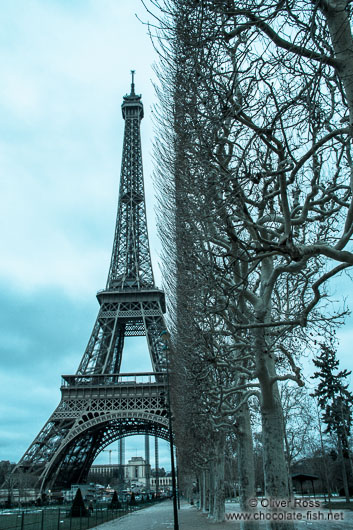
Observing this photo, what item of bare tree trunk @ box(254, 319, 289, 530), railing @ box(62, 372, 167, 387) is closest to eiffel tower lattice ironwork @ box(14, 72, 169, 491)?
railing @ box(62, 372, 167, 387)

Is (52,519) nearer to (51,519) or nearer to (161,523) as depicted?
(51,519)

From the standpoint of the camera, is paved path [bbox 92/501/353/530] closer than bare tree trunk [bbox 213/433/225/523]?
Yes

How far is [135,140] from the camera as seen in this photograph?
237 feet

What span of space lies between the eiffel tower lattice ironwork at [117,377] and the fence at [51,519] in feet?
34.7

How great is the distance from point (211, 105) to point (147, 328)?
49.7 m

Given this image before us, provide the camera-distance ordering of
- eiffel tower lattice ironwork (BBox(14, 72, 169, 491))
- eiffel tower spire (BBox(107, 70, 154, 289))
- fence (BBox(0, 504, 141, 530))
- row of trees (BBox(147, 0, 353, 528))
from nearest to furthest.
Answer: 1. row of trees (BBox(147, 0, 353, 528))
2. fence (BBox(0, 504, 141, 530))
3. eiffel tower lattice ironwork (BBox(14, 72, 169, 491))
4. eiffel tower spire (BBox(107, 70, 154, 289))

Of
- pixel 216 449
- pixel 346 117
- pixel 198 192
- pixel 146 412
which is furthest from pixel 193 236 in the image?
pixel 146 412

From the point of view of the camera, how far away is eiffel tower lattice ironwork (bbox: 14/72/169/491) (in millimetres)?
46312

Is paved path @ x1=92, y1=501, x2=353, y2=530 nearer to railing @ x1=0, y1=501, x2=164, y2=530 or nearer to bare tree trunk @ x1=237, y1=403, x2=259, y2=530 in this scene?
railing @ x1=0, y1=501, x2=164, y2=530

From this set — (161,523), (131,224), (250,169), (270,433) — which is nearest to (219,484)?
(161,523)

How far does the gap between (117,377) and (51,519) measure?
36.1 meters

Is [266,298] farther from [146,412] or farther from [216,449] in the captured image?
[146,412]

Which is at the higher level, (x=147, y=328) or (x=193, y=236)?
(x=147, y=328)

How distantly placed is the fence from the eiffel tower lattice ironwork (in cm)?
1059
